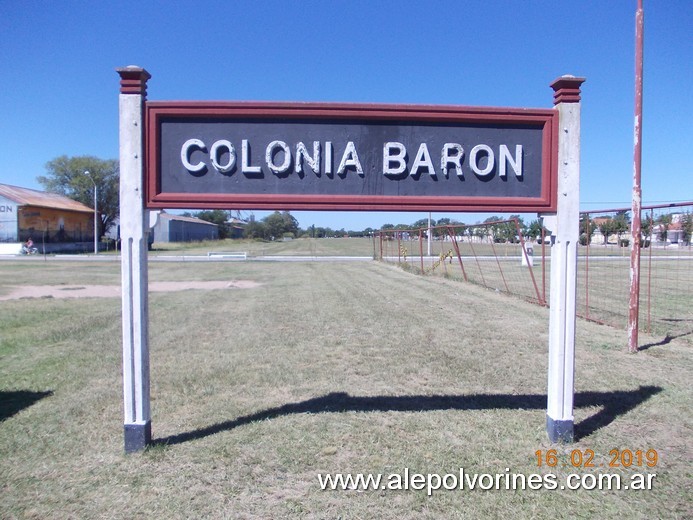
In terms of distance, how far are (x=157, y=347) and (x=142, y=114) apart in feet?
15.4

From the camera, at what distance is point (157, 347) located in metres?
7.87

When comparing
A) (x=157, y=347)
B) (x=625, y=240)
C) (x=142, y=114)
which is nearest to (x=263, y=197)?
(x=142, y=114)

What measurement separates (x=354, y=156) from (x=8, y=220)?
160 feet

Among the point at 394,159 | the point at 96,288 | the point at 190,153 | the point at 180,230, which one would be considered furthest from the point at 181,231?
the point at 394,159

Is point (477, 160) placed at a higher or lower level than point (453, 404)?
higher

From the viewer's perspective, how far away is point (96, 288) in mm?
16547

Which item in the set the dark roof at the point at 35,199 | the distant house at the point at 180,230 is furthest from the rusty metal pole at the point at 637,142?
the distant house at the point at 180,230

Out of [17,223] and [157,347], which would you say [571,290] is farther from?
[17,223]

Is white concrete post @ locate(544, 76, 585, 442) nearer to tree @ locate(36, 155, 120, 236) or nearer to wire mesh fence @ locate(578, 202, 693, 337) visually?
wire mesh fence @ locate(578, 202, 693, 337)

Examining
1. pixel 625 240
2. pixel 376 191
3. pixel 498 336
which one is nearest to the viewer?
pixel 376 191

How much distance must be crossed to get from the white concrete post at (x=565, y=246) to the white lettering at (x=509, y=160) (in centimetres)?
30

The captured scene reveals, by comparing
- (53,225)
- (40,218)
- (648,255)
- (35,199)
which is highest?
(35,199)

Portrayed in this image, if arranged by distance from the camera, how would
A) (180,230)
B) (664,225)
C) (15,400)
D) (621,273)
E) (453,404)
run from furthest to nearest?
(180,230) < (621,273) < (664,225) < (15,400) < (453,404)

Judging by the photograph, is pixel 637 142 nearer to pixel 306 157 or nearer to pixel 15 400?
pixel 306 157
